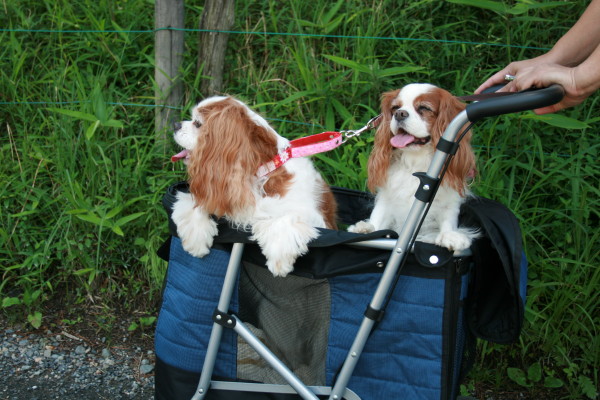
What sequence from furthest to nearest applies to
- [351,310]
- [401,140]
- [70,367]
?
[70,367] < [401,140] < [351,310]

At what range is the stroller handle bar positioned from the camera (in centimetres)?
160

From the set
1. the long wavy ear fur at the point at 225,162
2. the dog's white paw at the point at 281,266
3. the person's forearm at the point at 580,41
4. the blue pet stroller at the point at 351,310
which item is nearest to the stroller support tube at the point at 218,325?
the blue pet stroller at the point at 351,310

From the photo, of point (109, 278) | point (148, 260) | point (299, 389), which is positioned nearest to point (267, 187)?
point (299, 389)

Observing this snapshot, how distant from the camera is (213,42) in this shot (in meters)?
3.49

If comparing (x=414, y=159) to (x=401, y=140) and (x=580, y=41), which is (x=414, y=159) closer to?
(x=401, y=140)

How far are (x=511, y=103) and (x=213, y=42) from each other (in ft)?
7.36

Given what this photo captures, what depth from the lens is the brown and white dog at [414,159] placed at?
2.10 metres

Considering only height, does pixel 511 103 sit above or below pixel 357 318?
above

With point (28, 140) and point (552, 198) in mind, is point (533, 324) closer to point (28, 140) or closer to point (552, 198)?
point (552, 198)

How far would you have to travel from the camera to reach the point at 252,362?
2098mm

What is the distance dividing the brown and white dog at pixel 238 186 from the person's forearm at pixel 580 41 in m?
1.00

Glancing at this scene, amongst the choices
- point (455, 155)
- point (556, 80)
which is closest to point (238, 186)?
point (455, 155)

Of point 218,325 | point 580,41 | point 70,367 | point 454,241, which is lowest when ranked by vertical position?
point 70,367

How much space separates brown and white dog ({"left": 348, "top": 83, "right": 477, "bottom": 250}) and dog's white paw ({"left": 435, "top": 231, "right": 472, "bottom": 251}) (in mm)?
165
